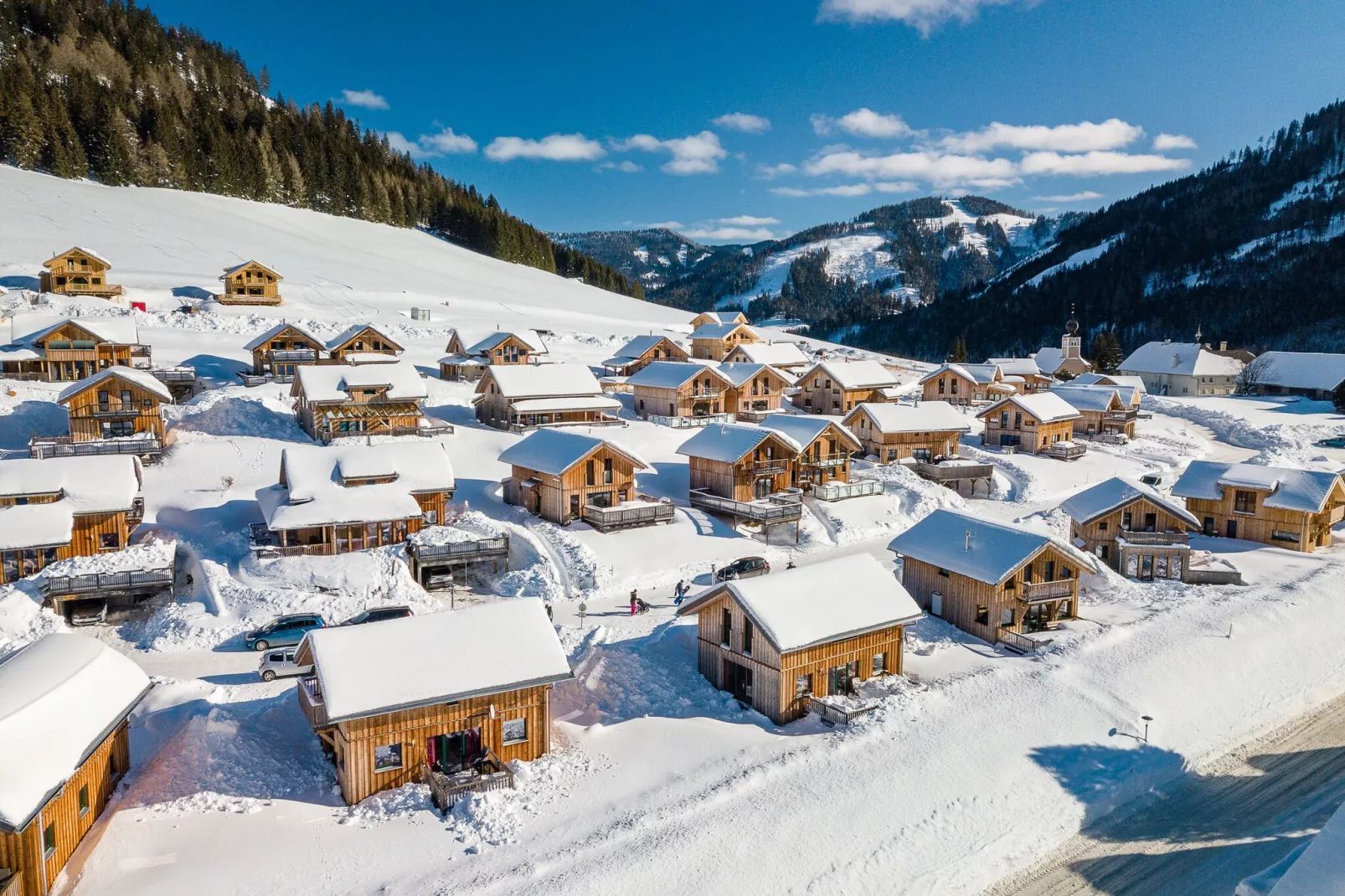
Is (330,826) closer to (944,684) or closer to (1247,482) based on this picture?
(944,684)

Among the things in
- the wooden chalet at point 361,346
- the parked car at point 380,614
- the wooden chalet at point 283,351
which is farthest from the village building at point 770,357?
the parked car at point 380,614

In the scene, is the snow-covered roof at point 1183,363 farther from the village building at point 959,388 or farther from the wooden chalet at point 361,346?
the wooden chalet at point 361,346

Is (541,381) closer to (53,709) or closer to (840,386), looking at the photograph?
(840,386)

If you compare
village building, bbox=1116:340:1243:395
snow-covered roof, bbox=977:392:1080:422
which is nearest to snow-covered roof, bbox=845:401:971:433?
snow-covered roof, bbox=977:392:1080:422

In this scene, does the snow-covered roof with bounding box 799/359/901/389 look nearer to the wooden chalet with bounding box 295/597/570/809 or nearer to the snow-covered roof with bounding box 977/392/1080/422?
the snow-covered roof with bounding box 977/392/1080/422

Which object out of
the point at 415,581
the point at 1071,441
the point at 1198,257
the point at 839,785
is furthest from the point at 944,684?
the point at 1198,257
